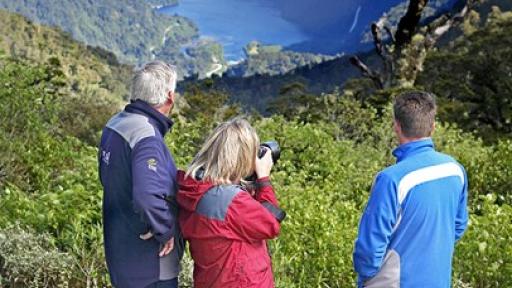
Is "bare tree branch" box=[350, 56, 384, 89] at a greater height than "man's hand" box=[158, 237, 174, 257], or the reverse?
"bare tree branch" box=[350, 56, 384, 89]

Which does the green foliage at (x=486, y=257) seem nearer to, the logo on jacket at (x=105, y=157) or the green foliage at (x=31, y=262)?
the logo on jacket at (x=105, y=157)

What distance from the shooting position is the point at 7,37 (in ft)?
335

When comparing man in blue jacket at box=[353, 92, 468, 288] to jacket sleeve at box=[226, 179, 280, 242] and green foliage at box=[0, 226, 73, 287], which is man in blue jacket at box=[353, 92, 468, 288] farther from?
green foliage at box=[0, 226, 73, 287]

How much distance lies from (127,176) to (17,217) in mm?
1827

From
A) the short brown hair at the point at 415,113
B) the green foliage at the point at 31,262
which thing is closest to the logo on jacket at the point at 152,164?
the short brown hair at the point at 415,113

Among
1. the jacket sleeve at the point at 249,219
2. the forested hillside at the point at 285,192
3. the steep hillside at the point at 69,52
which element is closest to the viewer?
the jacket sleeve at the point at 249,219

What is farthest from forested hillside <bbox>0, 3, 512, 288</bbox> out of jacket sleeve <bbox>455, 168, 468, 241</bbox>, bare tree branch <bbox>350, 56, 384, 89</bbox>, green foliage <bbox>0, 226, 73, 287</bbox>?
jacket sleeve <bbox>455, 168, 468, 241</bbox>

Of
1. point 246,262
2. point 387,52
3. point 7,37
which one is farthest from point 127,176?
→ point 7,37

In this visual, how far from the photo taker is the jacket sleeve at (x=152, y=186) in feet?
9.35

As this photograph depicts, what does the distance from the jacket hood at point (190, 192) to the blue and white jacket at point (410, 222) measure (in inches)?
27.0

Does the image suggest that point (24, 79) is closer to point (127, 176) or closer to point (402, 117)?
point (127, 176)

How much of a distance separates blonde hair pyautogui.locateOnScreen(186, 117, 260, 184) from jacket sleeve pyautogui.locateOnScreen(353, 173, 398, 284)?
21.5 inches

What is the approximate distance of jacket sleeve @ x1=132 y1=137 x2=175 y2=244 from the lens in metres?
2.85

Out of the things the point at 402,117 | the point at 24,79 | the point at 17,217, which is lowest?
the point at 17,217
